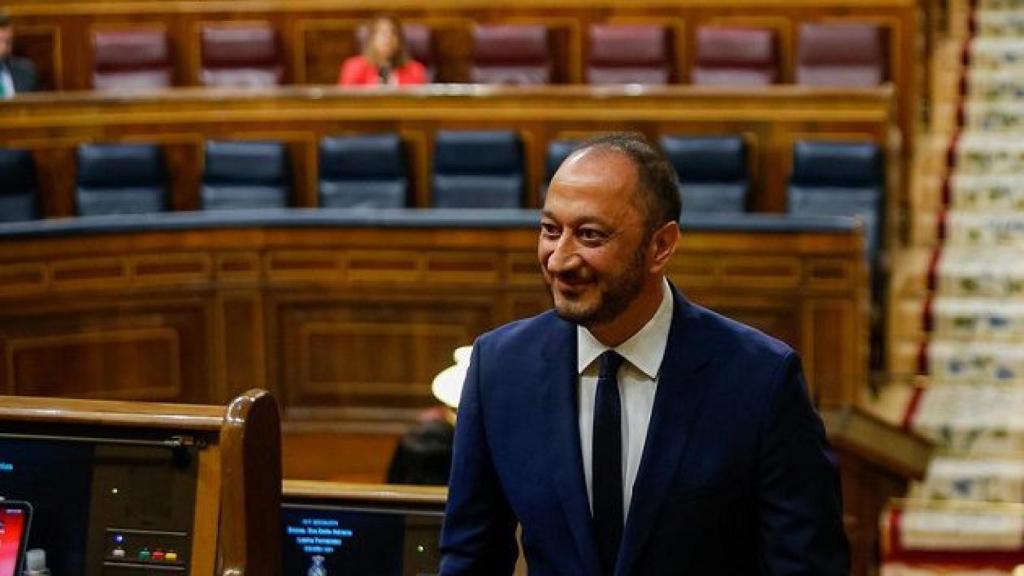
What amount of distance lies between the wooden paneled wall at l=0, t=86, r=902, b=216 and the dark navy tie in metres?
4.20

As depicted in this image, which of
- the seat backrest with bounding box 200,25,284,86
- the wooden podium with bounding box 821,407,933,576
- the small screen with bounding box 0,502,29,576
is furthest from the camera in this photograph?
the seat backrest with bounding box 200,25,284,86

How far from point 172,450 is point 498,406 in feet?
1.07

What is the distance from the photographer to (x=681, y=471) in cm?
155

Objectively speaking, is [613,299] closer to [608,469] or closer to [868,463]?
[608,469]

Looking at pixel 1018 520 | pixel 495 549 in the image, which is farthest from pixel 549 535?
pixel 1018 520

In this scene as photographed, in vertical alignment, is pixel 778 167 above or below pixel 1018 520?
above

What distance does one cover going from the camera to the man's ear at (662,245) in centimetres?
152

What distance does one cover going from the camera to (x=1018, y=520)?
477cm

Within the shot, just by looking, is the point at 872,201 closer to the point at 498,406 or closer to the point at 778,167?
the point at 778,167

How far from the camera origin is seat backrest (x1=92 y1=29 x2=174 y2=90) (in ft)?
21.9

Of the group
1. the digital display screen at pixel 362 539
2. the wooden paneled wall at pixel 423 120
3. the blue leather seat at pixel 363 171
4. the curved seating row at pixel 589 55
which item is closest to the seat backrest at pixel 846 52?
the curved seating row at pixel 589 55

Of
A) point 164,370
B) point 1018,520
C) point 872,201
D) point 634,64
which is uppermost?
point 634,64

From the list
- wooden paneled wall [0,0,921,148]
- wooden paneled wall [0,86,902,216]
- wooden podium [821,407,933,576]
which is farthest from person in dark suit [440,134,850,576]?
wooden paneled wall [0,0,921,148]

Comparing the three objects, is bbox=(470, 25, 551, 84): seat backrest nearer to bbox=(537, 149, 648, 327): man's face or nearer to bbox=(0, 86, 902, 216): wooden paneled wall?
bbox=(0, 86, 902, 216): wooden paneled wall
